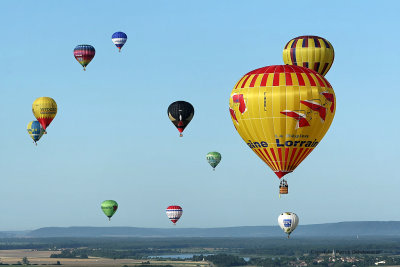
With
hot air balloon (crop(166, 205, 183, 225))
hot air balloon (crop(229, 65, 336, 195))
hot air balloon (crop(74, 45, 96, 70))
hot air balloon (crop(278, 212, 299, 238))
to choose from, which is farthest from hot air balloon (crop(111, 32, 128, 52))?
hot air balloon (crop(229, 65, 336, 195))

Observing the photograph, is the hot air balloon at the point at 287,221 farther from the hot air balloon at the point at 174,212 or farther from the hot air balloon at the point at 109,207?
the hot air balloon at the point at 109,207

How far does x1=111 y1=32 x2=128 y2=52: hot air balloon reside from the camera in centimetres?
11162

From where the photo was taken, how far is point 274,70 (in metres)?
65.5

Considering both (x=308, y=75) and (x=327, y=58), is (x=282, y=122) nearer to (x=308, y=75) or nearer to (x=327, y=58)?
(x=308, y=75)

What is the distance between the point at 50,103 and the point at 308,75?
5313 centimetres

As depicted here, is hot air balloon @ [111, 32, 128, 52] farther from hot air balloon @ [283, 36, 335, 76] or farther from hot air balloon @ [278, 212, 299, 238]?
hot air balloon @ [283, 36, 335, 76]

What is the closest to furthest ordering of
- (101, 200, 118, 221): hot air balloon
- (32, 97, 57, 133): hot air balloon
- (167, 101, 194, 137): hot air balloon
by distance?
(167, 101, 194, 137): hot air balloon
(32, 97, 57, 133): hot air balloon
(101, 200, 118, 221): hot air balloon

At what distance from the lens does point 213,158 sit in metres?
120

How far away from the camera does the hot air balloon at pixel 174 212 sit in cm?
11606

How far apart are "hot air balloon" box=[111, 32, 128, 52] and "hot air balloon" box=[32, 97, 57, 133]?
11.2 metres

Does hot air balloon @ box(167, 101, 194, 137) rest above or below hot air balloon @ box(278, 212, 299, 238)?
above

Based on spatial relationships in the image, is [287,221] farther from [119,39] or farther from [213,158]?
[119,39]

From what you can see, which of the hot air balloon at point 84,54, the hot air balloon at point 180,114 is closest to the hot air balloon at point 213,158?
the hot air balloon at point 84,54

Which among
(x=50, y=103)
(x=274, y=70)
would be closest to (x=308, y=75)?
(x=274, y=70)
